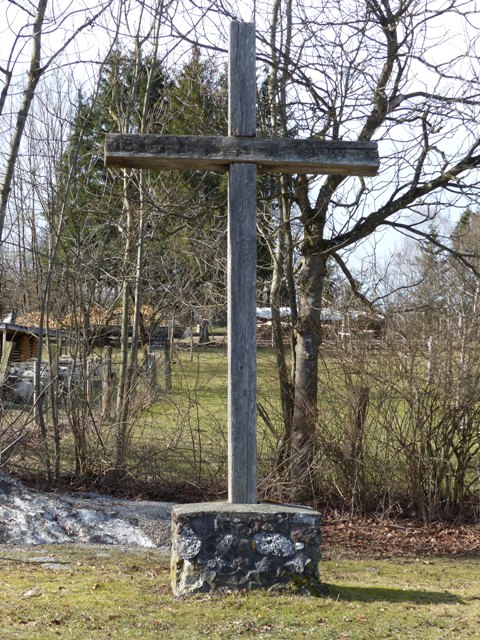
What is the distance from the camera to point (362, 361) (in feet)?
34.5

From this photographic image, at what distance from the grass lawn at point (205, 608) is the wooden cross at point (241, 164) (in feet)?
2.99

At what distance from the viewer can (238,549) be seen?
233 inches

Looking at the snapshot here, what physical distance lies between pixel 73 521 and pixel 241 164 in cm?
489

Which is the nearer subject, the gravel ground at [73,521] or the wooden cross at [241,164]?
the wooden cross at [241,164]

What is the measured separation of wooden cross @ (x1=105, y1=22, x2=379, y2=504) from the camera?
6125mm

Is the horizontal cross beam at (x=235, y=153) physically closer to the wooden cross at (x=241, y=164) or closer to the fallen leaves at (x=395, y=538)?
the wooden cross at (x=241, y=164)

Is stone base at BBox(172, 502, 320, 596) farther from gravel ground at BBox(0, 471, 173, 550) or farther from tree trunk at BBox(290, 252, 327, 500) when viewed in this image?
tree trunk at BBox(290, 252, 327, 500)

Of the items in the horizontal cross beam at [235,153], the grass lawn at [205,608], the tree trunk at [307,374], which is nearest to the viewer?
the grass lawn at [205,608]

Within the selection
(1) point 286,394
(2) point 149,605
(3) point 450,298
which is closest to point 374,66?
(3) point 450,298

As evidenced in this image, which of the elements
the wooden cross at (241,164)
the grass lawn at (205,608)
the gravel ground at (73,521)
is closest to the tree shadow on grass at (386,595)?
the grass lawn at (205,608)

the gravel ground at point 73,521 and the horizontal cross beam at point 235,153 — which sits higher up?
the horizontal cross beam at point 235,153

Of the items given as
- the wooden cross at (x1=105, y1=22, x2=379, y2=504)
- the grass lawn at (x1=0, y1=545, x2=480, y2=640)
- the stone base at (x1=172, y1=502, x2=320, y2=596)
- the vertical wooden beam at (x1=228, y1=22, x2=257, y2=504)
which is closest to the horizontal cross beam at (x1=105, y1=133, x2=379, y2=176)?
the wooden cross at (x1=105, y1=22, x2=379, y2=504)

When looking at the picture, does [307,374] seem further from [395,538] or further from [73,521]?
[73,521]

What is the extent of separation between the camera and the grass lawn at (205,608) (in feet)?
16.9
